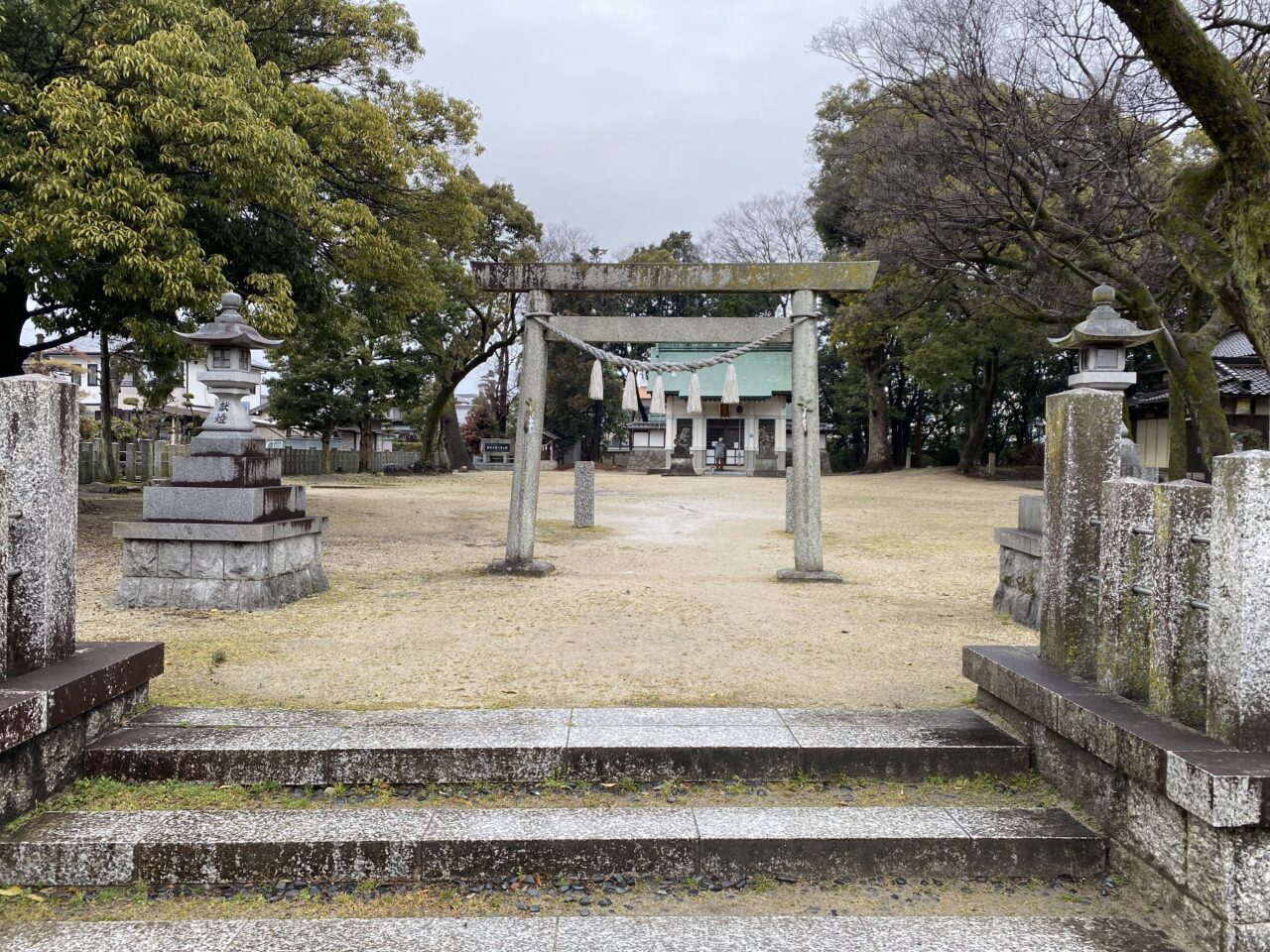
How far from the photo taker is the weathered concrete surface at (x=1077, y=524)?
11.6 ft

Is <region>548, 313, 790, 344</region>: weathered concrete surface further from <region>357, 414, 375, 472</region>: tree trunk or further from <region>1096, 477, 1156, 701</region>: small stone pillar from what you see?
<region>357, 414, 375, 472</region>: tree trunk

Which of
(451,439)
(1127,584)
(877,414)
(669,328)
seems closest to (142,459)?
(451,439)

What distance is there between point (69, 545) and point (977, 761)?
4.01 metres

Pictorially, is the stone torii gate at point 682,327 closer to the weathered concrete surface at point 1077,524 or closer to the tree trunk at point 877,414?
the weathered concrete surface at point 1077,524

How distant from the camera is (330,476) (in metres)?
30.3

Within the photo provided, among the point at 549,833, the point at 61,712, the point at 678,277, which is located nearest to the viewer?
the point at 549,833

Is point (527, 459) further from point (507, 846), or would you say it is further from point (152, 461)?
point (152, 461)

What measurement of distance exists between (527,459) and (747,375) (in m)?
29.4

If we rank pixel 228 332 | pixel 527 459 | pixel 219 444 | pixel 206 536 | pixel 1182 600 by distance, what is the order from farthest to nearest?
pixel 527 459, pixel 228 332, pixel 219 444, pixel 206 536, pixel 1182 600

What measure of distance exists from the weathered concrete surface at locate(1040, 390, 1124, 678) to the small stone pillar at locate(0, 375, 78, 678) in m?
4.17

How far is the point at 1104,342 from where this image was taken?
579cm

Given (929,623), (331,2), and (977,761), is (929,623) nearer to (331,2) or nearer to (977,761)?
(977,761)

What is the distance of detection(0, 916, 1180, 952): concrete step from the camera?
246 cm

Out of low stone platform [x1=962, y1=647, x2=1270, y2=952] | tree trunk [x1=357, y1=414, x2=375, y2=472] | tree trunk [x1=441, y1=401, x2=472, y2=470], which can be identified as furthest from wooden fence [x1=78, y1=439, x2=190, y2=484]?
low stone platform [x1=962, y1=647, x2=1270, y2=952]
